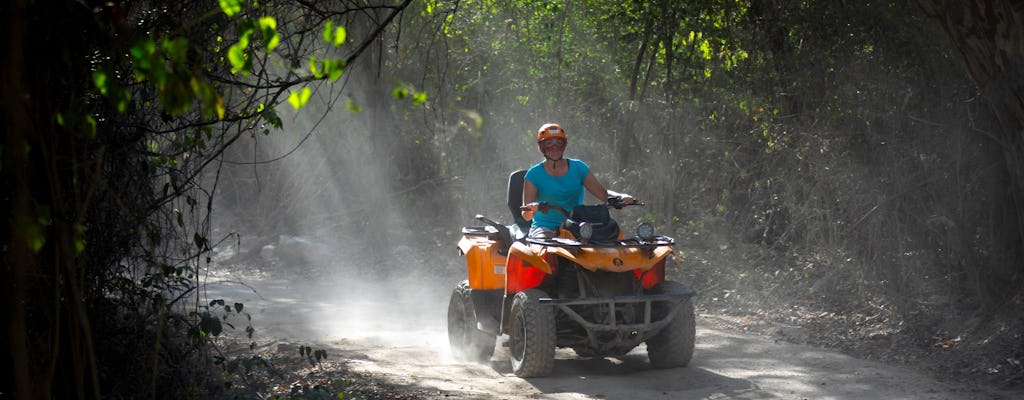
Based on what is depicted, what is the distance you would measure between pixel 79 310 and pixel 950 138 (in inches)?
331

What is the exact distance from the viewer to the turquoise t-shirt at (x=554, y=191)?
27.9 ft

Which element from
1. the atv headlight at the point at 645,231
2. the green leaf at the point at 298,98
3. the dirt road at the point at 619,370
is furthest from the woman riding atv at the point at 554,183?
the green leaf at the point at 298,98

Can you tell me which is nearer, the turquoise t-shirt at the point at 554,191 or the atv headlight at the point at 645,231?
the atv headlight at the point at 645,231

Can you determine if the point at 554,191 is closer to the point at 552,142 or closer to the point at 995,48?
the point at 552,142

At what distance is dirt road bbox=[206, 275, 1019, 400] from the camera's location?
725 centimetres

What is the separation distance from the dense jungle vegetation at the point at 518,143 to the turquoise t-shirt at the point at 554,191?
89 centimetres

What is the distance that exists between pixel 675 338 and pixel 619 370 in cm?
69

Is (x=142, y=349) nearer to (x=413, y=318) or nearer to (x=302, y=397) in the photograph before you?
(x=302, y=397)

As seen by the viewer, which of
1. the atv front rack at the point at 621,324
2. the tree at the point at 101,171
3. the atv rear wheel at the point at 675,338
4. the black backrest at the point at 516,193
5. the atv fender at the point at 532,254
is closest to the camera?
the tree at the point at 101,171

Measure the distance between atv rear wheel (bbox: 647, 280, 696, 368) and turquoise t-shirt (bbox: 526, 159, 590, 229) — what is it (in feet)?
3.42

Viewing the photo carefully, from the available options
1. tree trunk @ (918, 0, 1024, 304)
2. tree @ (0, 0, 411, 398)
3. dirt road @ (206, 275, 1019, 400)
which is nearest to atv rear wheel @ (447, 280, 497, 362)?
dirt road @ (206, 275, 1019, 400)

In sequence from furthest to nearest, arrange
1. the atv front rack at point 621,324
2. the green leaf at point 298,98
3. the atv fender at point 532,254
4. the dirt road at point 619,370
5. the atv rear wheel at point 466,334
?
the atv rear wheel at point 466,334 < the atv fender at point 532,254 < the atv front rack at point 621,324 < the dirt road at point 619,370 < the green leaf at point 298,98

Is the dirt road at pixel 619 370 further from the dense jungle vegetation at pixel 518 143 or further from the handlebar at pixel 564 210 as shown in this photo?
the handlebar at pixel 564 210

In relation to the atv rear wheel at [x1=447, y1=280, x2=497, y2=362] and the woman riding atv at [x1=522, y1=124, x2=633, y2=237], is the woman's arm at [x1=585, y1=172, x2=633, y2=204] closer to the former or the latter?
the woman riding atv at [x1=522, y1=124, x2=633, y2=237]
